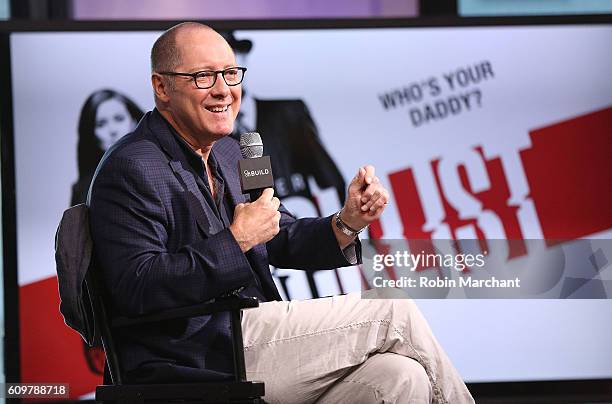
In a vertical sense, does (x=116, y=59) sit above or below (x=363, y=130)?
above

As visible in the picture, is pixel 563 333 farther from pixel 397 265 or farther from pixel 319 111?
pixel 319 111

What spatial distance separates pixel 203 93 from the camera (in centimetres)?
265

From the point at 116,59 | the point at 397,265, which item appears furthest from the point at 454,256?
the point at 116,59

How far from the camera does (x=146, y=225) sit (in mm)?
2438

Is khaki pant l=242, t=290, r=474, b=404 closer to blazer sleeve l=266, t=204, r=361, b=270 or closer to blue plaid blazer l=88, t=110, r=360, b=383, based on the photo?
blue plaid blazer l=88, t=110, r=360, b=383

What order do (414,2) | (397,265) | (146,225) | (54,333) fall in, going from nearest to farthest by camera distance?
(146,225) → (397,265) → (54,333) → (414,2)

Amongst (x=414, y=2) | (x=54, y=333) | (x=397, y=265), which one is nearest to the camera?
(x=397, y=265)

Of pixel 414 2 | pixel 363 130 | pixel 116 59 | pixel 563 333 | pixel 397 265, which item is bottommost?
pixel 563 333

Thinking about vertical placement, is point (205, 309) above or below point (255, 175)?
below

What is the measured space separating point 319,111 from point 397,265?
843 millimetres

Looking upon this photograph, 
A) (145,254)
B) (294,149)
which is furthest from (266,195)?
(294,149)

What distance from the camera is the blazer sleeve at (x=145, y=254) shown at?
235 centimetres

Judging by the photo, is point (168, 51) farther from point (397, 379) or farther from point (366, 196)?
point (397, 379)

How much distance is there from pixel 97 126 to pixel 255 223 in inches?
86.2
